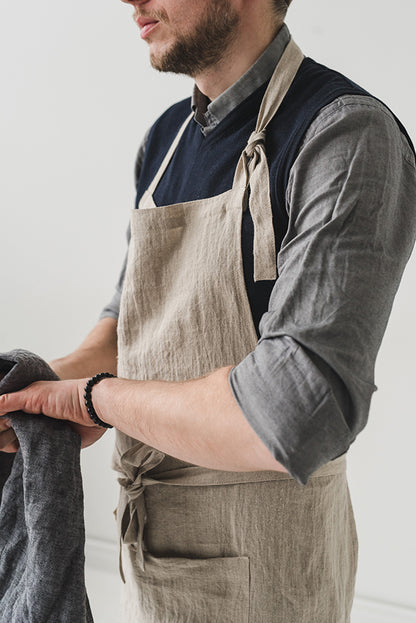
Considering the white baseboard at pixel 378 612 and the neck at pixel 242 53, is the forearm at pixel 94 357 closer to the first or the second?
the neck at pixel 242 53

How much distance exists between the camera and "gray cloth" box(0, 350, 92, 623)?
2.78 ft

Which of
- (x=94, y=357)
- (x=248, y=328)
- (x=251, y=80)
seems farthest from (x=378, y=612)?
(x=251, y=80)

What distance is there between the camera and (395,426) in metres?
1.72

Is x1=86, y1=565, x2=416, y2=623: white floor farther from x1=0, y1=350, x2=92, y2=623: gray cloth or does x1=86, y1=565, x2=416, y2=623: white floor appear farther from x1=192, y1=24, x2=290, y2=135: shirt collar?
x1=192, y1=24, x2=290, y2=135: shirt collar

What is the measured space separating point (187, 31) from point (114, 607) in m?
1.81

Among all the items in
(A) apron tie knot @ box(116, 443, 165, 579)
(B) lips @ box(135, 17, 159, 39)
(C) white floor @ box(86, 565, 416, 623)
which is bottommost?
(C) white floor @ box(86, 565, 416, 623)

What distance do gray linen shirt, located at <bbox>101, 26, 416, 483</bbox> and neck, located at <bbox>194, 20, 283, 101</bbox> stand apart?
0.24m

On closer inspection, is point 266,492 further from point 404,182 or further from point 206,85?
point 206,85

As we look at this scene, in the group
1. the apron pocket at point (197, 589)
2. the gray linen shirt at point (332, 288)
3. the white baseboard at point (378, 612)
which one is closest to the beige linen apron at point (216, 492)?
the apron pocket at point (197, 589)

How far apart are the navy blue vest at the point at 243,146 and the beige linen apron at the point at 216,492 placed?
0.6 inches

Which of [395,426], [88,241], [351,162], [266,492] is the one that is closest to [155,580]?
[266,492]

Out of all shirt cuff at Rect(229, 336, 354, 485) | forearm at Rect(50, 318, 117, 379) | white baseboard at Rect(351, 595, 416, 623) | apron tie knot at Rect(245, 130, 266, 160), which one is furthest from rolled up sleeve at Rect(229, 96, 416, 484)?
white baseboard at Rect(351, 595, 416, 623)

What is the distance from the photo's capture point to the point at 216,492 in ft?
3.17

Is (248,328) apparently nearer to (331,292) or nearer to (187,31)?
(331,292)
